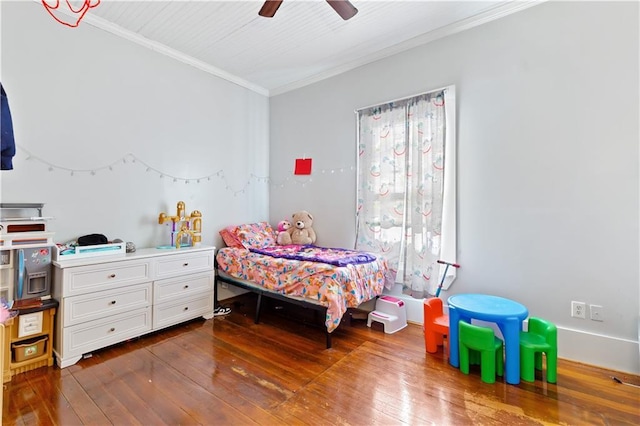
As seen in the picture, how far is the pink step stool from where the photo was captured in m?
2.76

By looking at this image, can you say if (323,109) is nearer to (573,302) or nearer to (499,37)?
(499,37)

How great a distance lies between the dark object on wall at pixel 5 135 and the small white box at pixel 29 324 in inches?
39.9

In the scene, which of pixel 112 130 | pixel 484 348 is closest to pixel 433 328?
pixel 484 348

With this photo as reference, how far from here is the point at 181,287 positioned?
9.25 feet

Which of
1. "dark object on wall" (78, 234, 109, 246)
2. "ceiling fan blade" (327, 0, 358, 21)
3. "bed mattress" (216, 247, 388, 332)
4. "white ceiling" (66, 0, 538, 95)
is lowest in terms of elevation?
"bed mattress" (216, 247, 388, 332)

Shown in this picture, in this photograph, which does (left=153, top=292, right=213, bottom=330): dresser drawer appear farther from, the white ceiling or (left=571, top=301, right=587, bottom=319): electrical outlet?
(left=571, top=301, right=587, bottom=319): electrical outlet

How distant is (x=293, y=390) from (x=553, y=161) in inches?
97.5

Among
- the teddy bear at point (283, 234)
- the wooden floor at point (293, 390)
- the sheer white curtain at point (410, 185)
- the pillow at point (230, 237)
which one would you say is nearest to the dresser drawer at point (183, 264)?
the pillow at point (230, 237)

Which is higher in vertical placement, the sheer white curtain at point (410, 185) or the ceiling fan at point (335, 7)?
the ceiling fan at point (335, 7)

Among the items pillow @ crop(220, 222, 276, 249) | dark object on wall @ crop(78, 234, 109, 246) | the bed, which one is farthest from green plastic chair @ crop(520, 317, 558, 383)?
dark object on wall @ crop(78, 234, 109, 246)

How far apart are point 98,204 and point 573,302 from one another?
393 cm

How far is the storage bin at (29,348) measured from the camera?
2021mm

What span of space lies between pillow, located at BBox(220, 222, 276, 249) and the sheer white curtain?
1.11 metres

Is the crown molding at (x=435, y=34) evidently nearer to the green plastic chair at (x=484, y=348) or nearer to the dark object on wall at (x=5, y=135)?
the green plastic chair at (x=484, y=348)
